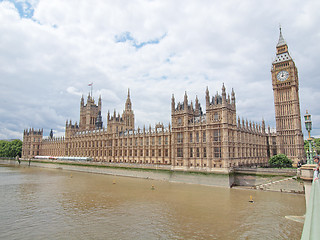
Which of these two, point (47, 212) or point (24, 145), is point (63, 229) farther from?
point (24, 145)

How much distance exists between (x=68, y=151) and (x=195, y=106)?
89.2 meters

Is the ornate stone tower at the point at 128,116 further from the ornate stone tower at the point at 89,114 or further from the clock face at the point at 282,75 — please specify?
the clock face at the point at 282,75

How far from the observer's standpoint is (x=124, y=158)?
93.6m

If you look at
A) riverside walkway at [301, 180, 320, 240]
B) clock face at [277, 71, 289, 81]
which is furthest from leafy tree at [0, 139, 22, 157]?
riverside walkway at [301, 180, 320, 240]

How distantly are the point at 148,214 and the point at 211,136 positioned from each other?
33418mm

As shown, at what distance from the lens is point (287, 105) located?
7856 centimetres

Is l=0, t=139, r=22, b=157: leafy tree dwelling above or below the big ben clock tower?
below

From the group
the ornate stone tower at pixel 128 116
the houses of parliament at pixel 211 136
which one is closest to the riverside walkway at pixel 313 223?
the houses of parliament at pixel 211 136

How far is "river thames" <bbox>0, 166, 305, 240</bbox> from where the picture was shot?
24.7 metres

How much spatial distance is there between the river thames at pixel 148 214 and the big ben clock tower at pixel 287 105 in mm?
37549

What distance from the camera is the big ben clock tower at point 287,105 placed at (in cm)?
7550

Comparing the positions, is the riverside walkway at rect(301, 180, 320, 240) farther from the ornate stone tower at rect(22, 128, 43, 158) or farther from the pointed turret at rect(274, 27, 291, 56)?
the ornate stone tower at rect(22, 128, 43, 158)

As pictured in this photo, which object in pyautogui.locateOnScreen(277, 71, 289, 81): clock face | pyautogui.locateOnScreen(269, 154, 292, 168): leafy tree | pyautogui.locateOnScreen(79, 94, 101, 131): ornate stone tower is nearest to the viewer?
pyautogui.locateOnScreen(269, 154, 292, 168): leafy tree

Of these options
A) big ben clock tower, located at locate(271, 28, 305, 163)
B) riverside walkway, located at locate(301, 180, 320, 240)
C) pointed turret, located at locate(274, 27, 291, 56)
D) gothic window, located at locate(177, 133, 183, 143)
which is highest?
pointed turret, located at locate(274, 27, 291, 56)
